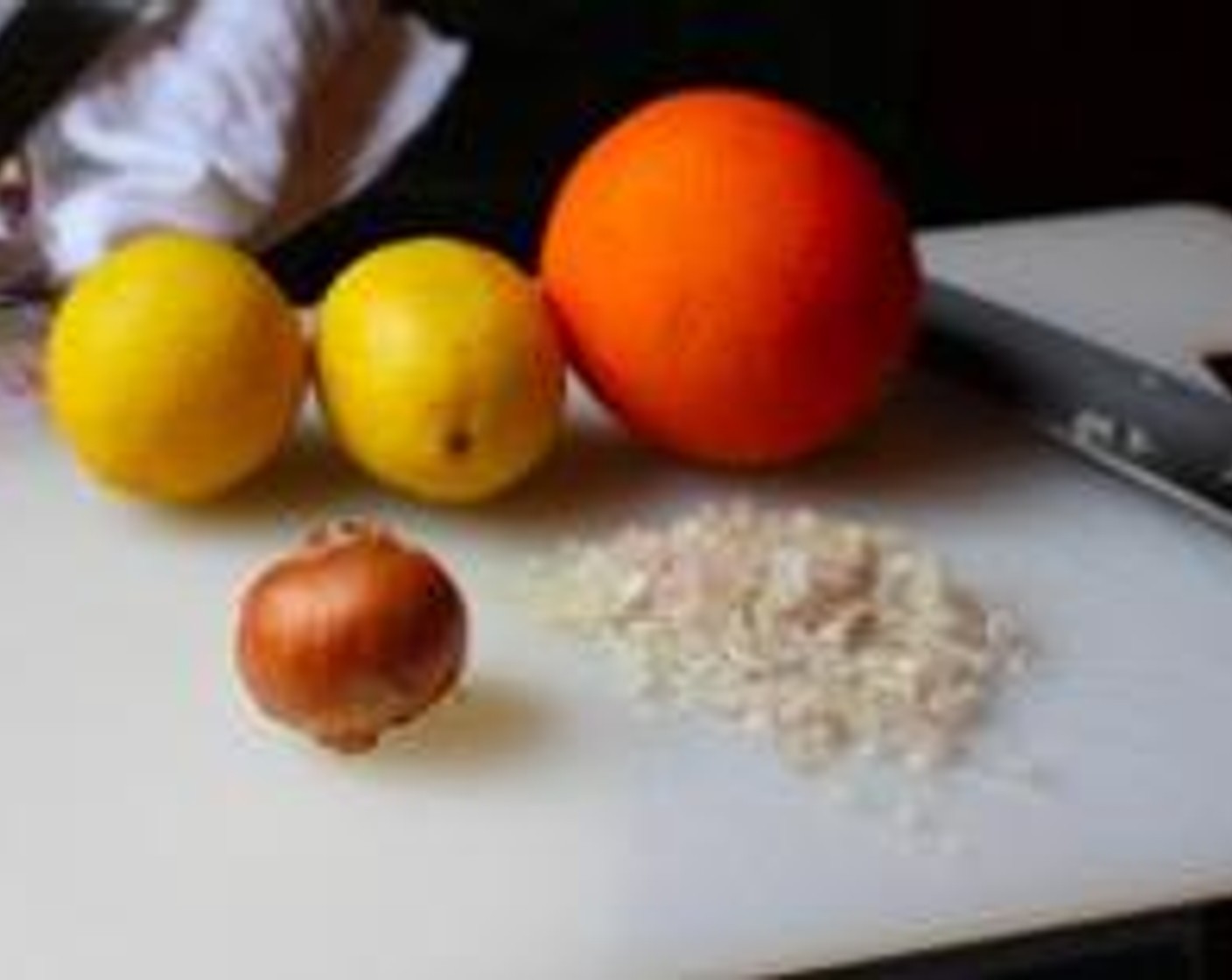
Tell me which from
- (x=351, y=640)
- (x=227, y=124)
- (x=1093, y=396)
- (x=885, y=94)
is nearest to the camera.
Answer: (x=351, y=640)

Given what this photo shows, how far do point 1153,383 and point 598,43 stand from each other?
1.78 ft

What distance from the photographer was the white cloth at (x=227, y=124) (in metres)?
0.82

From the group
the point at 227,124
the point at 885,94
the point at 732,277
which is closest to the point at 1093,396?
the point at 732,277

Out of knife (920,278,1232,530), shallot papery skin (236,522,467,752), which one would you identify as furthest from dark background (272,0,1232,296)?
shallot papery skin (236,522,467,752)

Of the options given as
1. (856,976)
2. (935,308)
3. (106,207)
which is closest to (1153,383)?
(935,308)

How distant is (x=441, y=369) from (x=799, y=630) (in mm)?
115

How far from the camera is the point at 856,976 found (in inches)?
20.3

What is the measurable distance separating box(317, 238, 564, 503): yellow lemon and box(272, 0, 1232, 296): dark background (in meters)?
0.33

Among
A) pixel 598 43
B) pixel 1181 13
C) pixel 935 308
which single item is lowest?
pixel 1181 13

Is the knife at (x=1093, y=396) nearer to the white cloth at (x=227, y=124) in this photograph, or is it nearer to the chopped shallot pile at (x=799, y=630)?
the chopped shallot pile at (x=799, y=630)

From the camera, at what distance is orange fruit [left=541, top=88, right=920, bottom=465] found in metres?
0.61

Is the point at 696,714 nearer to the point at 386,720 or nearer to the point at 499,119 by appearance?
the point at 386,720

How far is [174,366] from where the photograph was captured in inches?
23.3

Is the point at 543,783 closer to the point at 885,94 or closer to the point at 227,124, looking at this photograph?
the point at 227,124
